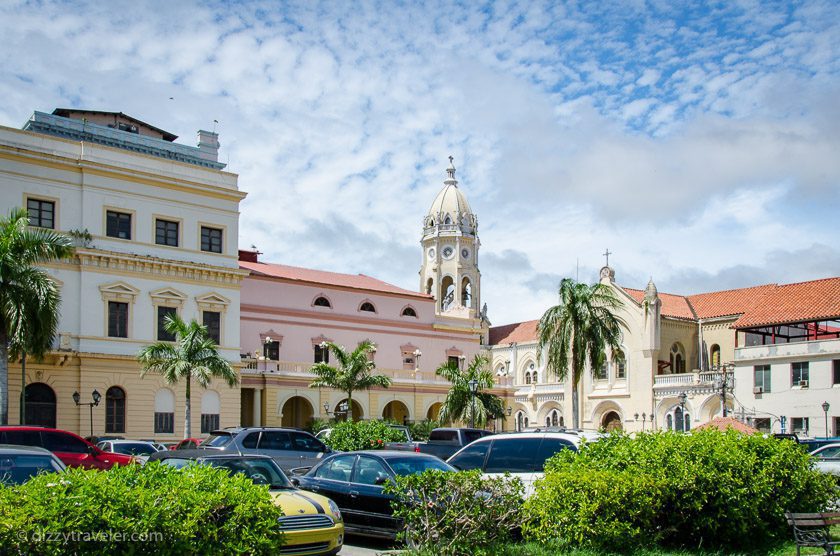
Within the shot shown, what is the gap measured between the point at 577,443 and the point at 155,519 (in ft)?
25.9

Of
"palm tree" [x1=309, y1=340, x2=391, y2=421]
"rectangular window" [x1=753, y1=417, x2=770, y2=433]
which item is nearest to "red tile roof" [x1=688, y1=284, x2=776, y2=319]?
"rectangular window" [x1=753, y1=417, x2=770, y2=433]

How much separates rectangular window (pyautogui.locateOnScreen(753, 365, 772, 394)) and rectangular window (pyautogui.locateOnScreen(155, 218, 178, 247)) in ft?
102

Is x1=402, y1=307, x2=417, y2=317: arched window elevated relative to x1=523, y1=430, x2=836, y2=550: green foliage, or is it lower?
elevated

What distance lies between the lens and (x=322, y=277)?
53.3m

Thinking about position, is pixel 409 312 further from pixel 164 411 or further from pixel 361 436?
pixel 361 436

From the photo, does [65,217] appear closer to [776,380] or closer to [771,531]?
[771,531]

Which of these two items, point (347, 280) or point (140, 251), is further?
point (347, 280)

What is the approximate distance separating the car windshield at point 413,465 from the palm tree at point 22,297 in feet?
60.5

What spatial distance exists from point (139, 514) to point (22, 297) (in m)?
22.4

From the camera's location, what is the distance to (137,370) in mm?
Answer: 39031

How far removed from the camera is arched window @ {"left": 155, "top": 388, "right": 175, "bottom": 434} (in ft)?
130

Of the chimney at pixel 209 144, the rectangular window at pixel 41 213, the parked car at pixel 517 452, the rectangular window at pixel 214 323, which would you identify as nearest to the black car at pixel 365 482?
the parked car at pixel 517 452

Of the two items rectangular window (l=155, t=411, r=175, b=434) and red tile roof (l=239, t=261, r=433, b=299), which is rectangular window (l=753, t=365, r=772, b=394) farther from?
rectangular window (l=155, t=411, r=175, b=434)

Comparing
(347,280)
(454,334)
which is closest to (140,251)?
(347,280)
